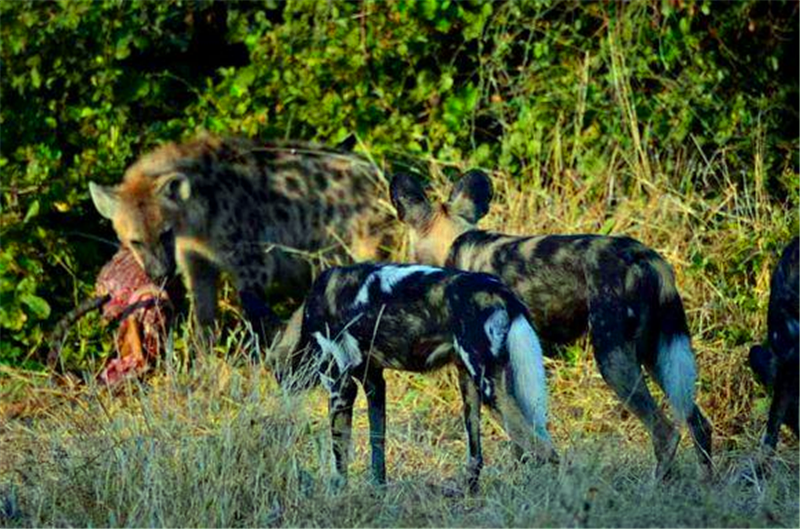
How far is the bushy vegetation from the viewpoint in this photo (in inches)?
297

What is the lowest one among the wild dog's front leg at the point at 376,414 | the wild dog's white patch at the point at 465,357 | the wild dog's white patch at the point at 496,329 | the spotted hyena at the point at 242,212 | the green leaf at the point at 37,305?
the green leaf at the point at 37,305

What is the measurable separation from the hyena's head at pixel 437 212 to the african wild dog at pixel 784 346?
170cm

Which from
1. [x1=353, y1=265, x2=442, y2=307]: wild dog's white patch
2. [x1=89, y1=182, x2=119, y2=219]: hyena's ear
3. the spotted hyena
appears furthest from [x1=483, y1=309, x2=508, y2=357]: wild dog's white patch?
[x1=89, y1=182, x2=119, y2=219]: hyena's ear

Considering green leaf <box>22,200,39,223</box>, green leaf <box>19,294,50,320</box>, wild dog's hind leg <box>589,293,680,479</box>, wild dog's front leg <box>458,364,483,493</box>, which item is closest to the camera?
wild dog's front leg <box>458,364,483,493</box>

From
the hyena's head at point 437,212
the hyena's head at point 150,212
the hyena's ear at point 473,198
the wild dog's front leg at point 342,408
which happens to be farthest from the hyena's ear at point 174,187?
the wild dog's front leg at point 342,408

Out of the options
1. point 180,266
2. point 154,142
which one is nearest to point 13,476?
point 180,266

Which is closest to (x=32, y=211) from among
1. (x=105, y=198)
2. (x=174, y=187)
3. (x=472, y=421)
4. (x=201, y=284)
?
(x=105, y=198)

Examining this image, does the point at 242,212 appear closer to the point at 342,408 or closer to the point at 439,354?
the point at 342,408

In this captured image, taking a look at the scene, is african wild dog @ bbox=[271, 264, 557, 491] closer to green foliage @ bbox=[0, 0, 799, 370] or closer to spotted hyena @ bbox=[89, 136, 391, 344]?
spotted hyena @ bbox=[89, 136, 391, 344]

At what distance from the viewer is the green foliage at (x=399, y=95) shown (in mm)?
8883

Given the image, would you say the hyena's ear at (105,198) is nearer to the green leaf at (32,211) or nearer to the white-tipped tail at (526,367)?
the green leaf at (32,211)

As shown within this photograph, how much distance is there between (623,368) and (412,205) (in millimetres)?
1484

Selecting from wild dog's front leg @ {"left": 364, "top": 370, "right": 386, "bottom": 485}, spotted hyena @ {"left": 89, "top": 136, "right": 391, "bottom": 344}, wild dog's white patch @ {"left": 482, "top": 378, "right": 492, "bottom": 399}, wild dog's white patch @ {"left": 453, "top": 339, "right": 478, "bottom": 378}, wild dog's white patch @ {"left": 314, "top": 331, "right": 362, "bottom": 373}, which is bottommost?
spotted hyena @ {"left": 89, "top": 136, "right": 391, "bottom": 344}

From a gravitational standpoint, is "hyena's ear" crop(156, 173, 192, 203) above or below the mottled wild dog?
below
